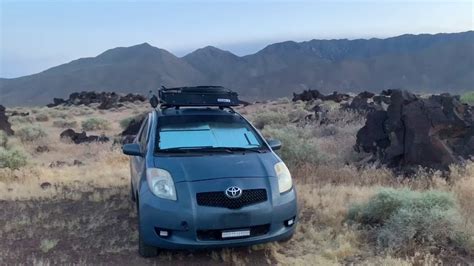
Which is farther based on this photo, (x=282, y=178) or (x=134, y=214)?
(x=134, y=214)

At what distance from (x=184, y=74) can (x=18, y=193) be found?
323ft

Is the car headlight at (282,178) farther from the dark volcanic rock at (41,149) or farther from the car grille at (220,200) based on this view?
the dark volcanic rock at (41,149)

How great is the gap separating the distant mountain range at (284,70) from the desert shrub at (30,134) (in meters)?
66.2

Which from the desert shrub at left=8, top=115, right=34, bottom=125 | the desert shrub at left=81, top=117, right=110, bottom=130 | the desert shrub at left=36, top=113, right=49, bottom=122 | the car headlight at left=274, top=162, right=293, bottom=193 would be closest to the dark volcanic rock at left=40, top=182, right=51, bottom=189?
the car headlight at left=274, top=162, right=293, bottom=193

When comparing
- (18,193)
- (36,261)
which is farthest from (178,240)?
(18,193)

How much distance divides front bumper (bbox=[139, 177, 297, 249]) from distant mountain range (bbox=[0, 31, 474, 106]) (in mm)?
79499

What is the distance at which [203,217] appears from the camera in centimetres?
589

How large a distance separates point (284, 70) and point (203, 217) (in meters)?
95.1

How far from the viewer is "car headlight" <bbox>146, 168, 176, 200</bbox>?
611 centimetres

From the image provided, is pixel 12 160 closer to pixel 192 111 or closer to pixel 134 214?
pixel 134 214

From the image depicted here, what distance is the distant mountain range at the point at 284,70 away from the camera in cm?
9050

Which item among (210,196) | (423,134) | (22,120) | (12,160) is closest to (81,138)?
(12,160)

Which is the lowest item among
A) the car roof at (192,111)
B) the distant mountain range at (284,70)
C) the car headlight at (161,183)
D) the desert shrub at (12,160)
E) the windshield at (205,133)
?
the distant mountain range at (284,70)

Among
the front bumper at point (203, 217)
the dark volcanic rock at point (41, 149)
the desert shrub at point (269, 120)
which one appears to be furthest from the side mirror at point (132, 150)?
Result: the desert shrub at point (269, 120)
